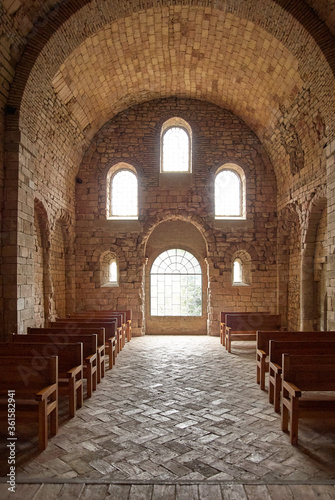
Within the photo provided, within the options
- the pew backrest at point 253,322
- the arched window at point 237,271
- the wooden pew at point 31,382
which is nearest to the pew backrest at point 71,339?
the wooden pew at point 31,382

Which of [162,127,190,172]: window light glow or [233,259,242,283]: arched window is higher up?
[162,127,190,172]: window light glow

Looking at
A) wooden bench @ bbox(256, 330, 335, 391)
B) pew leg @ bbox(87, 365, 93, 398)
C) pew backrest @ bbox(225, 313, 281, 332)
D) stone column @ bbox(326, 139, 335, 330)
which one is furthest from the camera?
pew backrest @ bbox(225, 313, 281, 332)

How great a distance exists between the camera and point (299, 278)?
11070 mm

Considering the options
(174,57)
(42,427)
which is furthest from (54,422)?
(174,57)

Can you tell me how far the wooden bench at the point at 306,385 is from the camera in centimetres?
387

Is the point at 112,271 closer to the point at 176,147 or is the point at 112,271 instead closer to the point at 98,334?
the point at 176,147

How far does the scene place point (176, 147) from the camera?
→ 12.9 metres

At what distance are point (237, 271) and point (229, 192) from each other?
296cm

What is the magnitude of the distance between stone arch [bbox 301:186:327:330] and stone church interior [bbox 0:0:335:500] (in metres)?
0.05

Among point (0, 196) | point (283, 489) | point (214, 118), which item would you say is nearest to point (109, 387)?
point (283, 489)

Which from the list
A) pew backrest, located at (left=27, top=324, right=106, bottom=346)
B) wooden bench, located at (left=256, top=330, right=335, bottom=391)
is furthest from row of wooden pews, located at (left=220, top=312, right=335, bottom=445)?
pew backrest, located at (left=27, top=324, right=106, bottom=346)

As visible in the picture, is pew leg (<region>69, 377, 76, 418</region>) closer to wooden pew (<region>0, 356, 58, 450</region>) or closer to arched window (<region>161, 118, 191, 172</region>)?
wooden pew (<region>0, 356, 58, 450</region>)

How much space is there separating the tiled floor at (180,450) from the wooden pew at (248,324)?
278 cm

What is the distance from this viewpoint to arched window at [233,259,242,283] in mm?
13000
